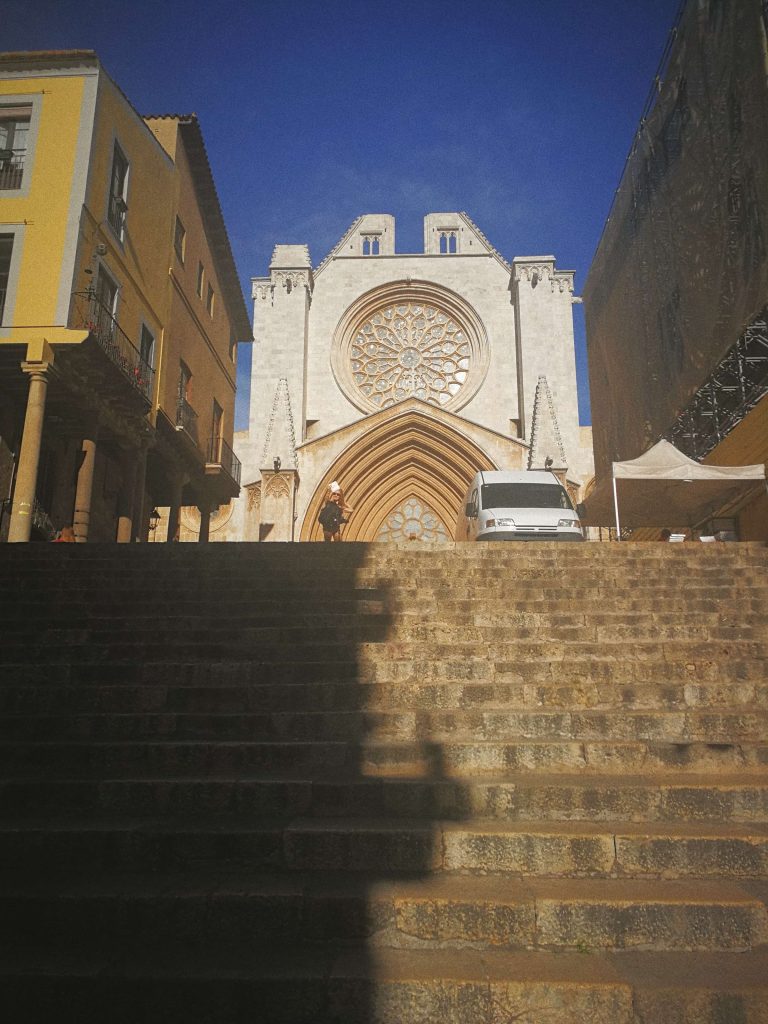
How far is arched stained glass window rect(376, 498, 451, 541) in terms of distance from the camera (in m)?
22.5

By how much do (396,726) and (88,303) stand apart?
1090 cm

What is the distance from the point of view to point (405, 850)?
3.33 m

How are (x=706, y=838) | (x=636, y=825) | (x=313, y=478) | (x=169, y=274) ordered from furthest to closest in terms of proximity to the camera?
1. (x=313, y=478)
2. (x=169, y=274)
3. (x=636, y=825)
4. (x=706, y=838)

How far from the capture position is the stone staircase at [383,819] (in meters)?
2.58

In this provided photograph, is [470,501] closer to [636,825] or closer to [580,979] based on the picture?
[636,825]

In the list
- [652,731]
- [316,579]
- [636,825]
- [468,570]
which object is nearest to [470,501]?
[468,570]

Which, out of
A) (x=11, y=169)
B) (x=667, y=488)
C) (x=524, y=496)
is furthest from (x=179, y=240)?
(x=667, y=488)

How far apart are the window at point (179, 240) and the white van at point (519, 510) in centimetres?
1024

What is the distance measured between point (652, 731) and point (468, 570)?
3.92 metres

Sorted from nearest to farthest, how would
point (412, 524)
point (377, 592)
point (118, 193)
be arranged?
point (377, 592) < point (118, 193) < point (412, 524)

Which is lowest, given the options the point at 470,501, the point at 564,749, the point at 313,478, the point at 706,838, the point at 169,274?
the point at 706,838

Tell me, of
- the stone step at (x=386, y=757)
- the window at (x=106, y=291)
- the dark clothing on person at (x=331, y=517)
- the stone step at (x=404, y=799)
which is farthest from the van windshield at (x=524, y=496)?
the stone step at (x=404, y=799)

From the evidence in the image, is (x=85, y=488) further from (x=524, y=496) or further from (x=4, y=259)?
(x=524, y=496)

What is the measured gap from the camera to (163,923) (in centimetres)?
294
